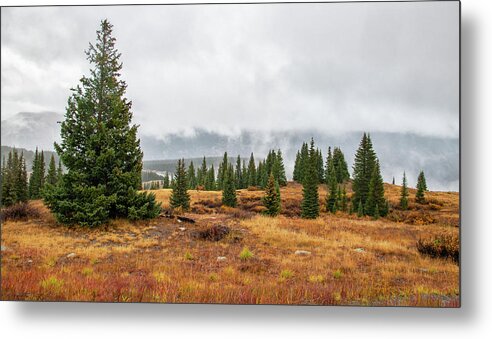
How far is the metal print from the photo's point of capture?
5.60m

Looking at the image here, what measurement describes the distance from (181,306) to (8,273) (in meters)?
3.15

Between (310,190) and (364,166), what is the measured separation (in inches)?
39.9

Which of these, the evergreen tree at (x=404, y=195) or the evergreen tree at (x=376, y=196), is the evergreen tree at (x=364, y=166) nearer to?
→ the evergreen tree at (x=376, y=196)

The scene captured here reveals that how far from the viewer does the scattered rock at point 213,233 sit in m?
5.97

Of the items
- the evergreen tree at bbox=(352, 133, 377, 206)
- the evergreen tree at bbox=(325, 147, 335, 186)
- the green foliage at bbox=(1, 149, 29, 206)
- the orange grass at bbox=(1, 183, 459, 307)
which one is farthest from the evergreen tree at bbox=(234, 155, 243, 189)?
the green foliage at bbox=(1, 149, 29, 206)

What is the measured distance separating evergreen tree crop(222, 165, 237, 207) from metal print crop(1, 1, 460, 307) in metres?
0.06

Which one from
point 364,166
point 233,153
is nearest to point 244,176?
point 233,153

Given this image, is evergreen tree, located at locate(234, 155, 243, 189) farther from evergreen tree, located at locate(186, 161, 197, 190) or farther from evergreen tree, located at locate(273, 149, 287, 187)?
evergreen tree, located at locate(186, 161, 197, 190)

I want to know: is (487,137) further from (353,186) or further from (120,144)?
(120,144)

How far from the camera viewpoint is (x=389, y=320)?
18.2 feet

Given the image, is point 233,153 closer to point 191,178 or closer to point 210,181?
point 210,181

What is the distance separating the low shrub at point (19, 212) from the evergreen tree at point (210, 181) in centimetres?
Result: 298

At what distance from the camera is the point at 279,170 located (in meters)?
5.84

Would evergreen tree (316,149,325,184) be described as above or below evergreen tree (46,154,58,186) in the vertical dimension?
above
